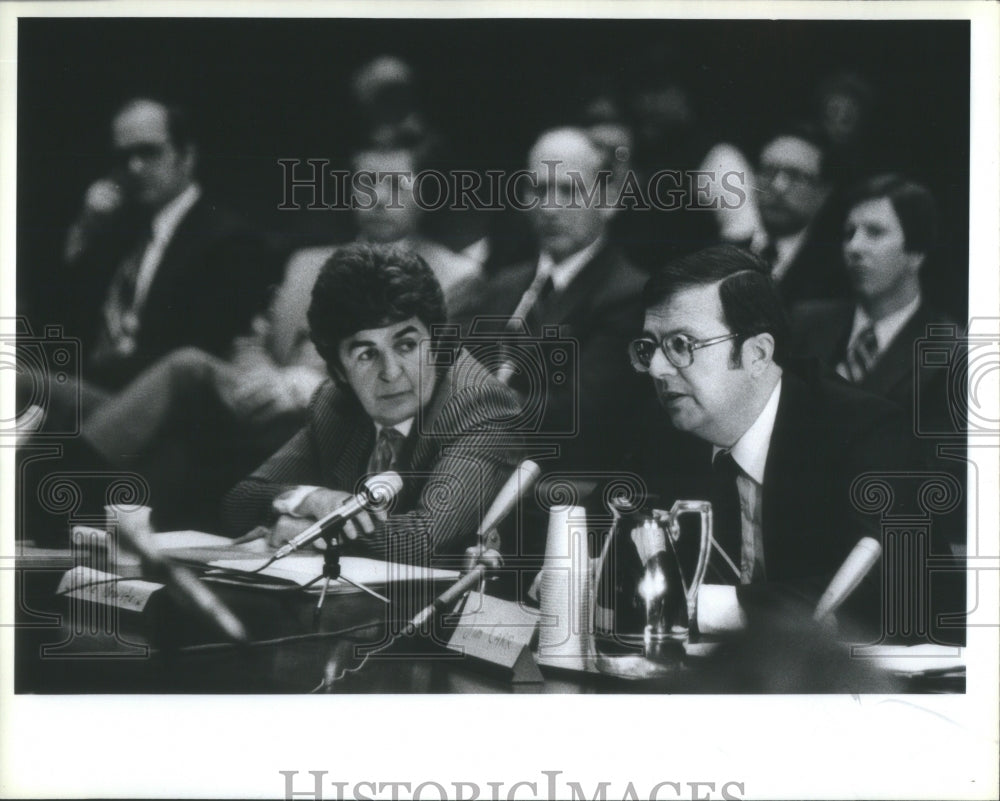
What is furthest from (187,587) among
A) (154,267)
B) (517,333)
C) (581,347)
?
(581,347)

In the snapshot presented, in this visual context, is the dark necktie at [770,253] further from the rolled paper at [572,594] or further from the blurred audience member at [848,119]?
the rolled paper at [572,594]

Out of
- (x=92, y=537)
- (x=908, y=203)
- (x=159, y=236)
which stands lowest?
(x=92, y=537)

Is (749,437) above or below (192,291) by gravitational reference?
below

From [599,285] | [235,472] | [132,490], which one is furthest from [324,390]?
[599,285]

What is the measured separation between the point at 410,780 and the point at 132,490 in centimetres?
158

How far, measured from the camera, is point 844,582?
435cm

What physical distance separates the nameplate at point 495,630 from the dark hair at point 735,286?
1.31m

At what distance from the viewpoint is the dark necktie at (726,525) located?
4.34m

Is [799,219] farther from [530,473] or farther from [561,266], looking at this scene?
[530,473]

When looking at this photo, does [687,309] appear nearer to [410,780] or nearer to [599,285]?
[599,285]

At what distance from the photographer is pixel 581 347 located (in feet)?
14.3

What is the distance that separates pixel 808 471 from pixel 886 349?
576mm

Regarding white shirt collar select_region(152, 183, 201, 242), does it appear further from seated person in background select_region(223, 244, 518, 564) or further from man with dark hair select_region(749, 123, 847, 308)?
man with dark hair select_region(749, 123, 847, 308)

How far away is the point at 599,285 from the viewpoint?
436cm
